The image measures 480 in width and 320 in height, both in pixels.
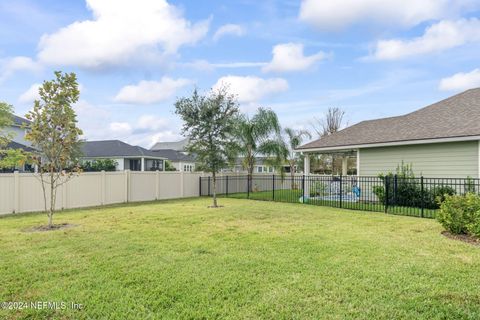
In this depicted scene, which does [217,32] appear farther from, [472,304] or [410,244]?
[472,304]

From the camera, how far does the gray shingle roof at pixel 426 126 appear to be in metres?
11.5

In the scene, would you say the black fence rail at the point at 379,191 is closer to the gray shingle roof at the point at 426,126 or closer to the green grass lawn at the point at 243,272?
the gray shingle roof at the point at 426,126

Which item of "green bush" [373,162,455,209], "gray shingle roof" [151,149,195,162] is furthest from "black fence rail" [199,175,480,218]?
"gray shingle roof" [151,149,195,162]

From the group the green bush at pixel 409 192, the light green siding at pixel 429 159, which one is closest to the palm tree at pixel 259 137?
the light green siding at pixel 429 159

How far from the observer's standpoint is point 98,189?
13.1 m

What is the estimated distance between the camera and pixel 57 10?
10.7 m

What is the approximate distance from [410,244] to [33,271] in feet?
20.2

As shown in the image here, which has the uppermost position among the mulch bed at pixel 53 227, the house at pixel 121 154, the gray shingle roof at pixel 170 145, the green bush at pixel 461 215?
the gray shingle roof at pixel 170 145

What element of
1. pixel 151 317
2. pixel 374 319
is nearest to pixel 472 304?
pixel 374 319

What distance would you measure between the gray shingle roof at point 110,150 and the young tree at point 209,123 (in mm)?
20922

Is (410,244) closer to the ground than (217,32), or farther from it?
closer to the ground

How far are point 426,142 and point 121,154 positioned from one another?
27174 millimetres

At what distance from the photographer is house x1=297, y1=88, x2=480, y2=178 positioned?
1100 cm

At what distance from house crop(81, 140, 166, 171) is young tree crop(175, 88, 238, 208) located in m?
20.9
